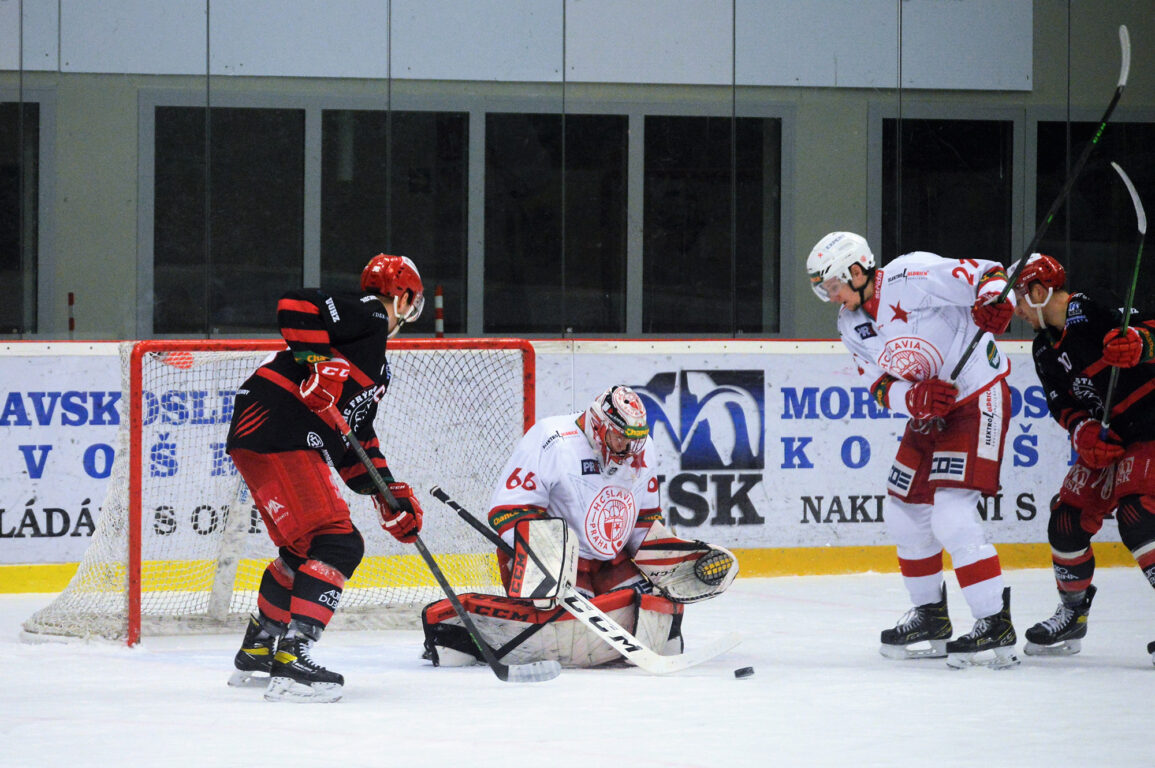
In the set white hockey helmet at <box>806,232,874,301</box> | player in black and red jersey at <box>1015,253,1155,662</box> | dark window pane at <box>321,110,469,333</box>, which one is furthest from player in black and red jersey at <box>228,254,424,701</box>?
dark window pane at <box>321,110,469,333</box>

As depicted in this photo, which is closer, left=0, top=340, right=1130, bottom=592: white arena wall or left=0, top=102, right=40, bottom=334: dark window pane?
left=0, top=340, right=1130, bottom=592: white arena wall

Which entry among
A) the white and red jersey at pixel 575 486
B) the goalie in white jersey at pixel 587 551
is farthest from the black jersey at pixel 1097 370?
the white and red jersey at pixel 575 486

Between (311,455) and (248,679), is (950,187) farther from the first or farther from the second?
(248,679)

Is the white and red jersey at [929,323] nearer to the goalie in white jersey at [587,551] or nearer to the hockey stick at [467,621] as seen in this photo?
the goalie in white jersey at [587,551]

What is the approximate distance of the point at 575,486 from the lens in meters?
4.05

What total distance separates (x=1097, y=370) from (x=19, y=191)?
4235 millimetres

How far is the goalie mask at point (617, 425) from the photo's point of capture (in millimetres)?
3904

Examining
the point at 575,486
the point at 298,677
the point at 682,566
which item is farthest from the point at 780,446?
the point at 298,677

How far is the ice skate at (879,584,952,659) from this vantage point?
160 inches

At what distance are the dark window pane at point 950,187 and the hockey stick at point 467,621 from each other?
368 centimetres

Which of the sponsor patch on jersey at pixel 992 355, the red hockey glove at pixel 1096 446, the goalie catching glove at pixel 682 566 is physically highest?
the sponsor patch on jersey at pixel 992 355

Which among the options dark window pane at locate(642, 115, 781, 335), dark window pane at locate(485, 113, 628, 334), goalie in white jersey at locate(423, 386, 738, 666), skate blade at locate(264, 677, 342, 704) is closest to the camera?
skate blade at locate(264, 677, 342, 704)

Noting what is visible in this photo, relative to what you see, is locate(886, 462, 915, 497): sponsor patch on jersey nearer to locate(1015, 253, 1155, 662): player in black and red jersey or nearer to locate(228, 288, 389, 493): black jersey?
locate(1015, 253, 1155, 662): player in black and red jersey

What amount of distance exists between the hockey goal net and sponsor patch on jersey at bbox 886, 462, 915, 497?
124 cm
